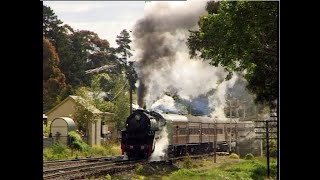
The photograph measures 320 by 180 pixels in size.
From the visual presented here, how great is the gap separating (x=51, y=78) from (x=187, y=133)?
49.7 inches

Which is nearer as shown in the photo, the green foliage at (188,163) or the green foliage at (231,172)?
the green foliage at (231,172)

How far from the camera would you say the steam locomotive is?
3870 millimetres

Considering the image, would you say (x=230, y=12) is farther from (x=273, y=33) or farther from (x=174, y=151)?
(x=174, y=151)

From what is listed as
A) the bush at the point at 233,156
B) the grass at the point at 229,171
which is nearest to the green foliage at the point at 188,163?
the grass at the point at 229,171

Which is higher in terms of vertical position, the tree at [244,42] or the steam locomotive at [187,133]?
the tree at [244,42]

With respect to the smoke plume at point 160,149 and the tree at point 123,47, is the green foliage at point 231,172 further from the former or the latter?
the tree at point 123,47

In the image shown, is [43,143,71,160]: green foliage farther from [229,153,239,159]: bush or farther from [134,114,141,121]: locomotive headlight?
[229,153,239,159]: bush

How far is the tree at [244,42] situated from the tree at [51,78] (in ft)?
3.67

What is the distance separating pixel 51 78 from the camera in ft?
12.3

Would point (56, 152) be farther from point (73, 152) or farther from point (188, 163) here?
point (188, 163)

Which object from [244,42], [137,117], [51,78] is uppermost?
[244,42]

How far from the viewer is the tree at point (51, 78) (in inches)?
146

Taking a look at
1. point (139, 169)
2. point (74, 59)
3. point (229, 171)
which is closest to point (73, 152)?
point (139, 169)

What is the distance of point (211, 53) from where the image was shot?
3.89m
